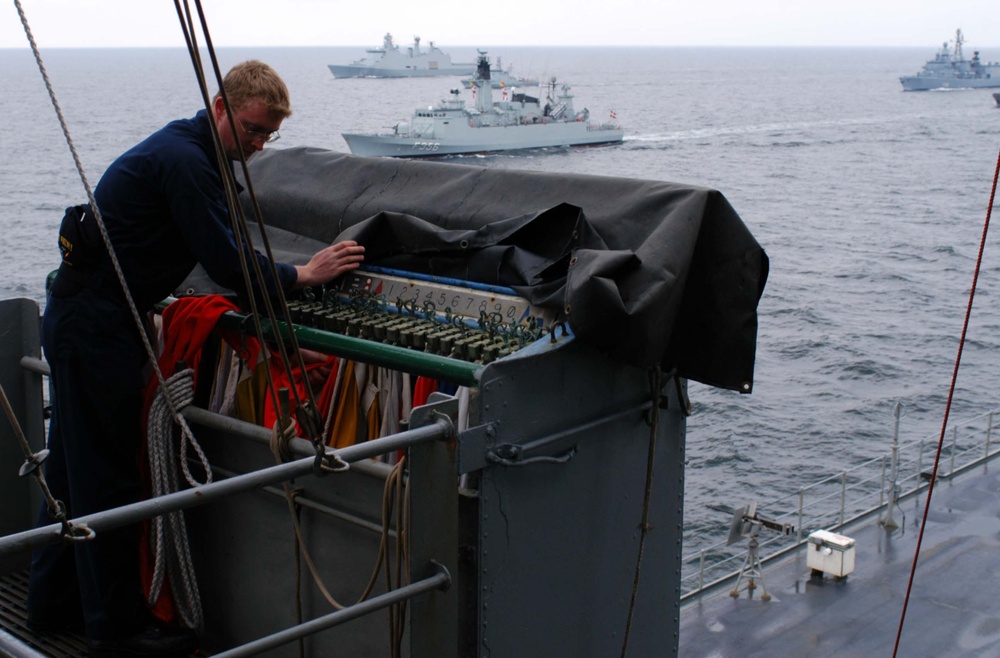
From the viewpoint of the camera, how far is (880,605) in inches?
583

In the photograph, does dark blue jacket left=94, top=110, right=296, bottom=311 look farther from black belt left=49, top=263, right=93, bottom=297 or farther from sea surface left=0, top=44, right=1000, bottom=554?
sea surface left=0, top=44, right=1000, bottom=554

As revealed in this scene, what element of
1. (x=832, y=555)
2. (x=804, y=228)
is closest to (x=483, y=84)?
(x=804, y=228)

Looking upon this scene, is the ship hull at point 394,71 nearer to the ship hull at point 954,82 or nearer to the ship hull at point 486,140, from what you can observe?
the ship hull at point 954,82

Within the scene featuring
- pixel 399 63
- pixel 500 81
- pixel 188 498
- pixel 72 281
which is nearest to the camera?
pixel 188 498

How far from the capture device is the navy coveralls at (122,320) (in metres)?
4.52

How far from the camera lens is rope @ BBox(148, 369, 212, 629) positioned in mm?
4836

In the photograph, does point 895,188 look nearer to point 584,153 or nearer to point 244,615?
point 584,153

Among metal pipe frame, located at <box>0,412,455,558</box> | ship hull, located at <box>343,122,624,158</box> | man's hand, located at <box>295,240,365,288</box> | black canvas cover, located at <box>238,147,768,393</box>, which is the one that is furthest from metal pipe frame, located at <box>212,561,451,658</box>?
ship hull, located at <box>343,122,624,158</box>

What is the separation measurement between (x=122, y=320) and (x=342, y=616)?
200 cm

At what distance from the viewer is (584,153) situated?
3364 inches

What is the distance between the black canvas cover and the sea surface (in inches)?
768

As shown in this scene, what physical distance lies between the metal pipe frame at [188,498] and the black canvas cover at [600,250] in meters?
1.14

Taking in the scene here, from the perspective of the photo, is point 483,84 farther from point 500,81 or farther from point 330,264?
point 330,264

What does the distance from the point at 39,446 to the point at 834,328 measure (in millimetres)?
37333
